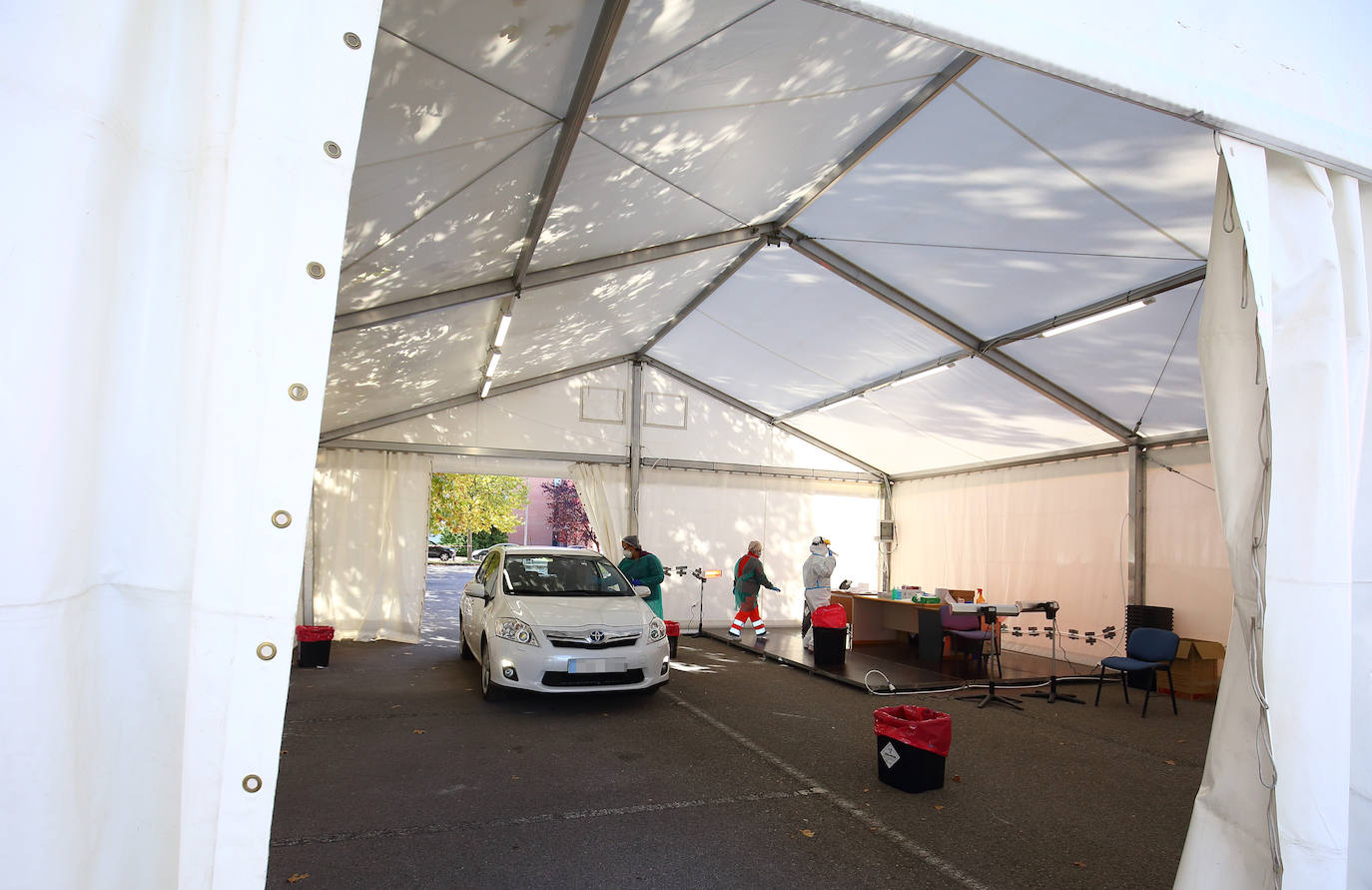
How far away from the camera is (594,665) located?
6648mm

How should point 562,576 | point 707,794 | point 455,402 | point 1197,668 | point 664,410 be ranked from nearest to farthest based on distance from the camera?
point 707,794
point 562,576
point 1197,668
point 455,402
point 664,410

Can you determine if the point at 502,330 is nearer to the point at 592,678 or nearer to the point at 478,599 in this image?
the point at 478,599

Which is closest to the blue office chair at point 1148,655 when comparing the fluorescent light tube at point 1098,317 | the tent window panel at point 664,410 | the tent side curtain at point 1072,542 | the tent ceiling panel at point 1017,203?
the tent side curtain at point 1072,542

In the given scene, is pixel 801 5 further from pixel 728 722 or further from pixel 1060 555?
pixel 1060 555

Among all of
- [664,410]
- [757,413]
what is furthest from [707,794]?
[757,413]

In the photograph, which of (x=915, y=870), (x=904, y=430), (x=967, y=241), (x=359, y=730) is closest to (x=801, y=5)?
(x=967, y=241)

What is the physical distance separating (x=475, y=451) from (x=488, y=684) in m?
5.67

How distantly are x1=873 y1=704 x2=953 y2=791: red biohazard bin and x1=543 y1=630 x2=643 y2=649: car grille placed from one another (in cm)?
256

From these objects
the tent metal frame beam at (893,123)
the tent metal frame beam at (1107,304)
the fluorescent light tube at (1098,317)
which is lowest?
the fluorescent light tube at (1098,317)

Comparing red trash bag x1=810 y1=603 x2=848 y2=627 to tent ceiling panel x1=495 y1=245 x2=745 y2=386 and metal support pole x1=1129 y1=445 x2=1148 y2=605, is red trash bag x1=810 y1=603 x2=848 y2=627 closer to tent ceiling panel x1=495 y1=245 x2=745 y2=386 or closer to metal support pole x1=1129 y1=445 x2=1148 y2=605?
metal support pole x1=1129 y1=445 x2=1148 y2=605

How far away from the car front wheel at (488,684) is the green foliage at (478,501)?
13820mm

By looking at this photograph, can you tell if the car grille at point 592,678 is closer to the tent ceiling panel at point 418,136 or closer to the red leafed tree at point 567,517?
the tent ceiling panel at point 418,136

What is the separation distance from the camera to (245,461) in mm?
1385

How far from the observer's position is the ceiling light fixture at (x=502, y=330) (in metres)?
8.33
